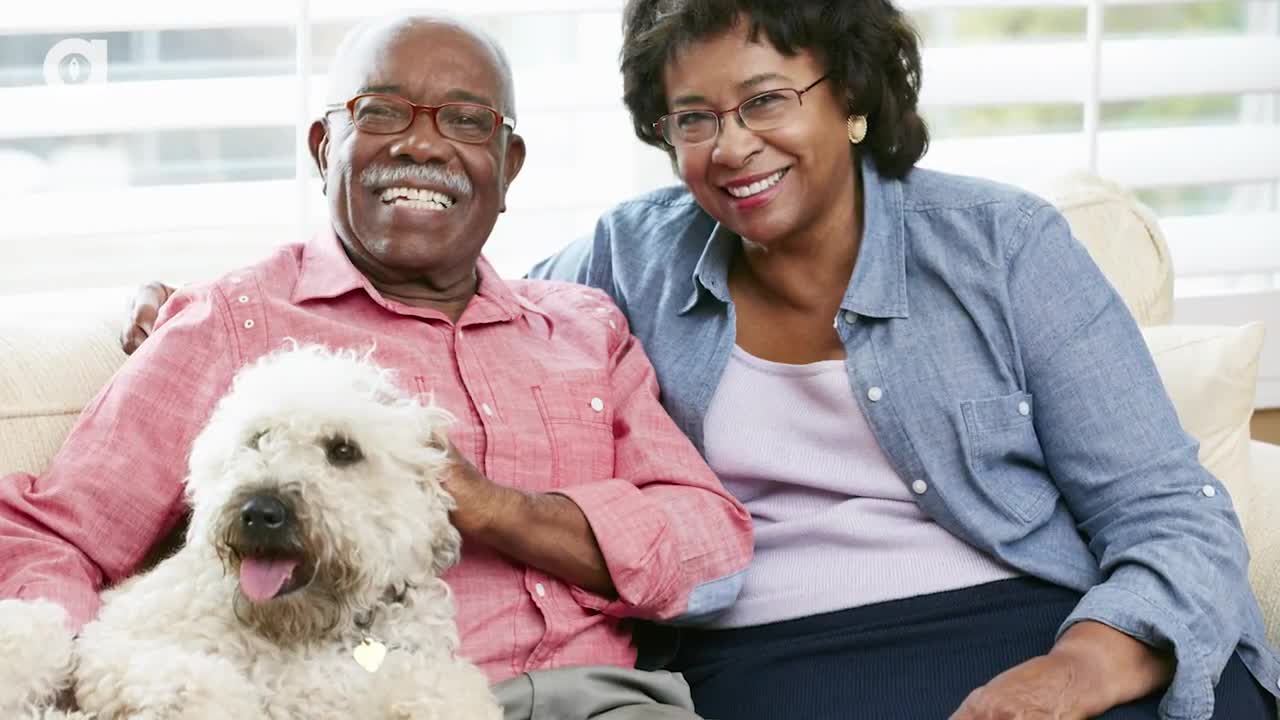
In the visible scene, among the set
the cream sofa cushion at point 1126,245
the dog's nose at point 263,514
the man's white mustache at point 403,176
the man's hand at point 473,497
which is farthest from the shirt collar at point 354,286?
the cream sofa cushion at point 1126,245

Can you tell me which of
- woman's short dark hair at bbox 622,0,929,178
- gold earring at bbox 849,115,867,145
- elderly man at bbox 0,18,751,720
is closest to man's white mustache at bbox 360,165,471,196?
elderly man at bbox 0,18,751,720

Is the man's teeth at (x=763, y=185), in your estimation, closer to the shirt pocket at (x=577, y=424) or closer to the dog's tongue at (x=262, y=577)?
the shirt pocket at (x=577, y=424)

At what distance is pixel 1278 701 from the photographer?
2035 millimetres

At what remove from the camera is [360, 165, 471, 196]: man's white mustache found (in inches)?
77.2

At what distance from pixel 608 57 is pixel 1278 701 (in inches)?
69.1

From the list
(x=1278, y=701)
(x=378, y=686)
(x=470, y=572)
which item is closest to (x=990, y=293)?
(x=1278, y=701)

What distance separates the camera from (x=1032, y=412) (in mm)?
2070

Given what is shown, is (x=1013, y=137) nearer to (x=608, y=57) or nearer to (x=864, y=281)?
(x=608, y=57)

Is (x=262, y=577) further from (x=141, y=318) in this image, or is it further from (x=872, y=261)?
(x=872, y=261)

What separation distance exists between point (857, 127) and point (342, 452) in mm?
984

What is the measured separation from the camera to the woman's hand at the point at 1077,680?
5.89 feet

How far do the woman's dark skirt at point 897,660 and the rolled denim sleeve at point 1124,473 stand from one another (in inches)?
3.4

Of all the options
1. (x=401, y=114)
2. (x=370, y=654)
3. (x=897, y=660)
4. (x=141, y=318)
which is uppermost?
(x=401, y=114)

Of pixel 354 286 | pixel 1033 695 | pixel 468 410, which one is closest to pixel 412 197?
pixel 354 286
